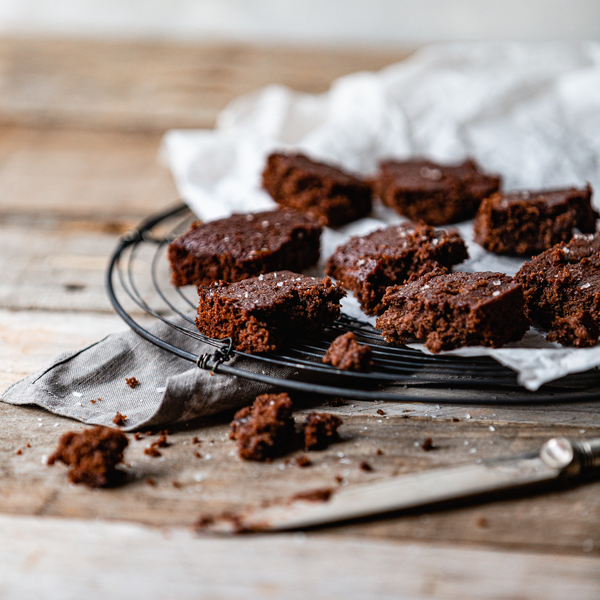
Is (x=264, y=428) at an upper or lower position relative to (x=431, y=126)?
lower

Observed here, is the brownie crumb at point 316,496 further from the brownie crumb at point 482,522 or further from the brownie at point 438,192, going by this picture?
the brownie at point 438,192

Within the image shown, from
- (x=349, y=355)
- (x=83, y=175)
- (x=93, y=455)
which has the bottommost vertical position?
(x=83, y=175)

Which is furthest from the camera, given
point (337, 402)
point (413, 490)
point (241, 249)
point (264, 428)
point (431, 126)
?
point (431, 126)

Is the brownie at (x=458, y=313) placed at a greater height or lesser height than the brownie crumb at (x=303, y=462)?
greater

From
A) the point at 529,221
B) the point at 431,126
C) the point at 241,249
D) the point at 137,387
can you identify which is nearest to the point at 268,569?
the point at 137,387

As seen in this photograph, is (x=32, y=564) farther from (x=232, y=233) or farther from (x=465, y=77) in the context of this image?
(x=465, y=77)

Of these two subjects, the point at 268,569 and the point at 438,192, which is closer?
the point at 268,569

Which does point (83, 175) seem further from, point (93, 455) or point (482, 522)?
point (482, 522)

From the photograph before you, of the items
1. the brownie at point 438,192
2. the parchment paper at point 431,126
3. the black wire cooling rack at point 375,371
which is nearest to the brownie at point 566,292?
the black wire cooling rack at point 375,371
